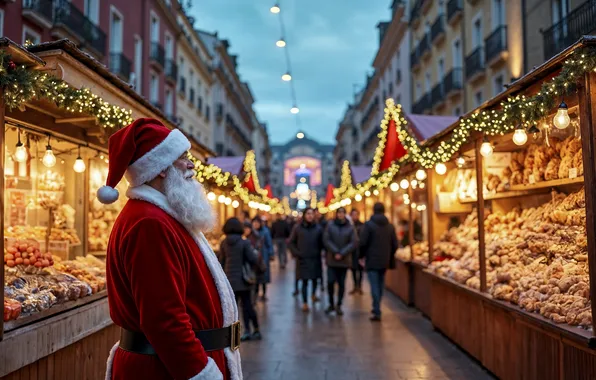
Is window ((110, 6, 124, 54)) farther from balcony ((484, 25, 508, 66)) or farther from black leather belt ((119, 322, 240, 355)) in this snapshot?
black leather belt ((119, 322, 240, 355))

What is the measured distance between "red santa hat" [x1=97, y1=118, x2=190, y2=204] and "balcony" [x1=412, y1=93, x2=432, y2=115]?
25058 millimetres

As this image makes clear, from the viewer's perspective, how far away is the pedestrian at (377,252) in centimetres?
1002

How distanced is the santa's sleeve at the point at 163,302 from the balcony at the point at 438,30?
2424cm

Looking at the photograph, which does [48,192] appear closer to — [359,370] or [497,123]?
[359,370]

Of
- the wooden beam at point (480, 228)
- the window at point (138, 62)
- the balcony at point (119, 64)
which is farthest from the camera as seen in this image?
the window at point (138, 62)

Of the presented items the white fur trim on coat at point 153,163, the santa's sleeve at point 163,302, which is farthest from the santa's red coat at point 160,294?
the white fur trim on coat at point 153,163

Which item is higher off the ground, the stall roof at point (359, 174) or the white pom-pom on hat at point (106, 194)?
the stall roof at point (359, 174)

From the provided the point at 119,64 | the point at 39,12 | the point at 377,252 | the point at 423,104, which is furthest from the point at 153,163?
the point at 423,104

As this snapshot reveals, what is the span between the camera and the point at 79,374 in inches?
207

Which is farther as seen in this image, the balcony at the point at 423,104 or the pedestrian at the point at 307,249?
the balcony at the point at 423,104

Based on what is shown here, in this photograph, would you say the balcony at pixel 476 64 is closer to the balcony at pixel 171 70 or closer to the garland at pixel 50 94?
the balcony at pixel 171 70

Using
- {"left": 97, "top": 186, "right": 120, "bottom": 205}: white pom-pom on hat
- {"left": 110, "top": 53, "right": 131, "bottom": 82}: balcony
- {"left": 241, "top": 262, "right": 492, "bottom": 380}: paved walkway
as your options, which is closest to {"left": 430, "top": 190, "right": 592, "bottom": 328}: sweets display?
{"left": 241, "top": 262, "right": 492, "bottom": 380}: paved walkway

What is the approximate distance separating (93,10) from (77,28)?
243cm

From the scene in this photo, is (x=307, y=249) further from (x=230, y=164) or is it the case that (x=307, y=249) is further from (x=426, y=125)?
(x=230, y=164)
